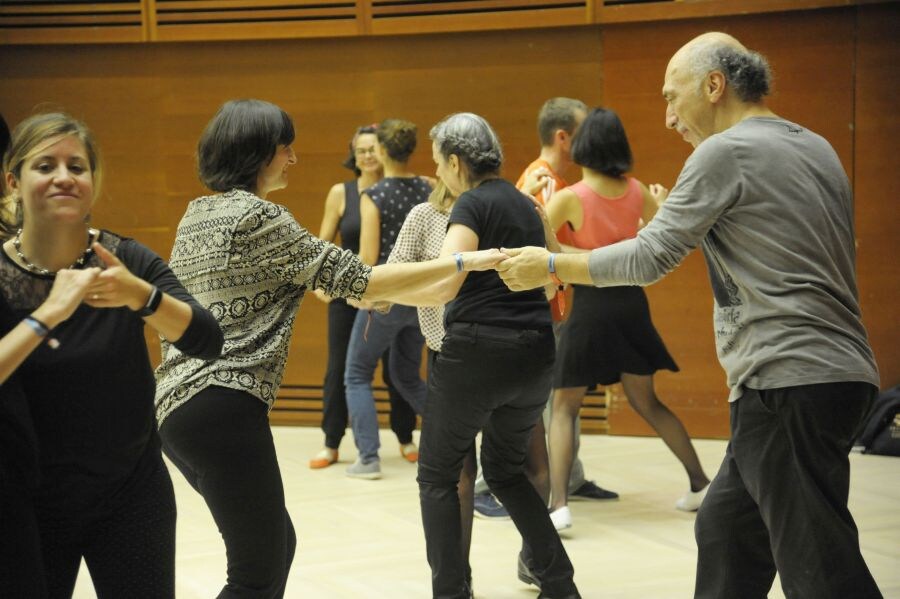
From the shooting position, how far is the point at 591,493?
5246 millimetres

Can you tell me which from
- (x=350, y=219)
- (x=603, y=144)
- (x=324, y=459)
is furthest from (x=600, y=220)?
(x=324, y=459)

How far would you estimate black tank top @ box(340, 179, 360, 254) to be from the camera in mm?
5906

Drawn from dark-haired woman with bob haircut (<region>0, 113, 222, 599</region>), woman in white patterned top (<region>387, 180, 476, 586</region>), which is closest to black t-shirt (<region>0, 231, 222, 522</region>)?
dark-haired woman with bob haircut (<region>0, 113, 222, 599</region>)

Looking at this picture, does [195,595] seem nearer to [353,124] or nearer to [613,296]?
[613,296]

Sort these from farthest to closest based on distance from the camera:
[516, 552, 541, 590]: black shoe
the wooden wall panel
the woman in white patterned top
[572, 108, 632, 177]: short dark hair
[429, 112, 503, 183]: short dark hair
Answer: the wooden wall panel, [572, 108, 632, 177]: short dark hair, the woman in white patterned top, [516, 552, 541, 590]: black shoe, [429, 112, 503, 183]: short dark hair

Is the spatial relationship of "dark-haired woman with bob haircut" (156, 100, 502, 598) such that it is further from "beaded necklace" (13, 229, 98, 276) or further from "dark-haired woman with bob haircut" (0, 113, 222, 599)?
"beaded necklace" (13, 229, 98, 276)

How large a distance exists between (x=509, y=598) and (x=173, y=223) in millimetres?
4310

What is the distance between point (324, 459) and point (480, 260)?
3.13m

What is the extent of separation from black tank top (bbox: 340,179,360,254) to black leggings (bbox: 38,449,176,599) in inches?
150

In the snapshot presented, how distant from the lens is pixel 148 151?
7309 millimetres

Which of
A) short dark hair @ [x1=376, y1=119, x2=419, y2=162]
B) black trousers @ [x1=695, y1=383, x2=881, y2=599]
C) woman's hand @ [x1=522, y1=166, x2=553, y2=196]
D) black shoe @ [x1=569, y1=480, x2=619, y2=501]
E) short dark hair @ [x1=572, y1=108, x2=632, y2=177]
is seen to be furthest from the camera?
short dark hair @ [x1=376, y1=119, x2=419, y2=162]

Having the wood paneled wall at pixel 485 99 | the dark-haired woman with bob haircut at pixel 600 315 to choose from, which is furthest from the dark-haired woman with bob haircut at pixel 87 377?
the wood paneled wall at pixel 485 99

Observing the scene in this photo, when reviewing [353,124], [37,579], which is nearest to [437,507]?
[37,579]

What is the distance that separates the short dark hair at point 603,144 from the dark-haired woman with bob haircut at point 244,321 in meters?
2.18
